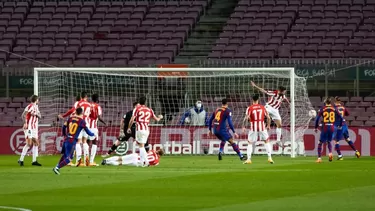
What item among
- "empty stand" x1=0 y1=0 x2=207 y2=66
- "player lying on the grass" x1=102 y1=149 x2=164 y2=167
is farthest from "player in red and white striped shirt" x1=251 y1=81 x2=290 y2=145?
"empty stand" x1=0 y1=0 x2=207 y2=66

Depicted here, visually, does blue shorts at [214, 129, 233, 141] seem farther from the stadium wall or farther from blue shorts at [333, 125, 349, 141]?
the stadium wall

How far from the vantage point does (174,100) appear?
39.1 m

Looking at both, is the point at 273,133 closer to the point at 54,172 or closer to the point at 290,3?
the point at 290,3

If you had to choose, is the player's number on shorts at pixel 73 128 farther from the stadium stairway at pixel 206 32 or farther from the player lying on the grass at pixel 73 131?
the stadium stairway at pixel 206 32

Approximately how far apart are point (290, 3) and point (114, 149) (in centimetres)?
1459

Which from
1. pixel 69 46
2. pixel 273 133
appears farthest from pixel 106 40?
pixel 273 133

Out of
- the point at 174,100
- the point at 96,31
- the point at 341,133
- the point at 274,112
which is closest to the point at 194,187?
the point at 341,133

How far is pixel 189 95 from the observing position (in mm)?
39094

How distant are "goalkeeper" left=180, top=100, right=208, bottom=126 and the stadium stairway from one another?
16.2 ft

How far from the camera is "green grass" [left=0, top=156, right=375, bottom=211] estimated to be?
17.1 metres

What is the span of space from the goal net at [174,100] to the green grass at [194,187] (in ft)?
26.2

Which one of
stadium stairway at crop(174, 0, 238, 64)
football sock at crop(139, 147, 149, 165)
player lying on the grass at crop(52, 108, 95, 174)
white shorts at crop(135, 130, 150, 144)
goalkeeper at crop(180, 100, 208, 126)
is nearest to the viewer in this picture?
player lying on the grass at crop(52, 108, 95, 174)

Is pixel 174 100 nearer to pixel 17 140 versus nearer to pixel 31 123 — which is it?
pixel 17 140

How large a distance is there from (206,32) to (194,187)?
→ 2681cm
